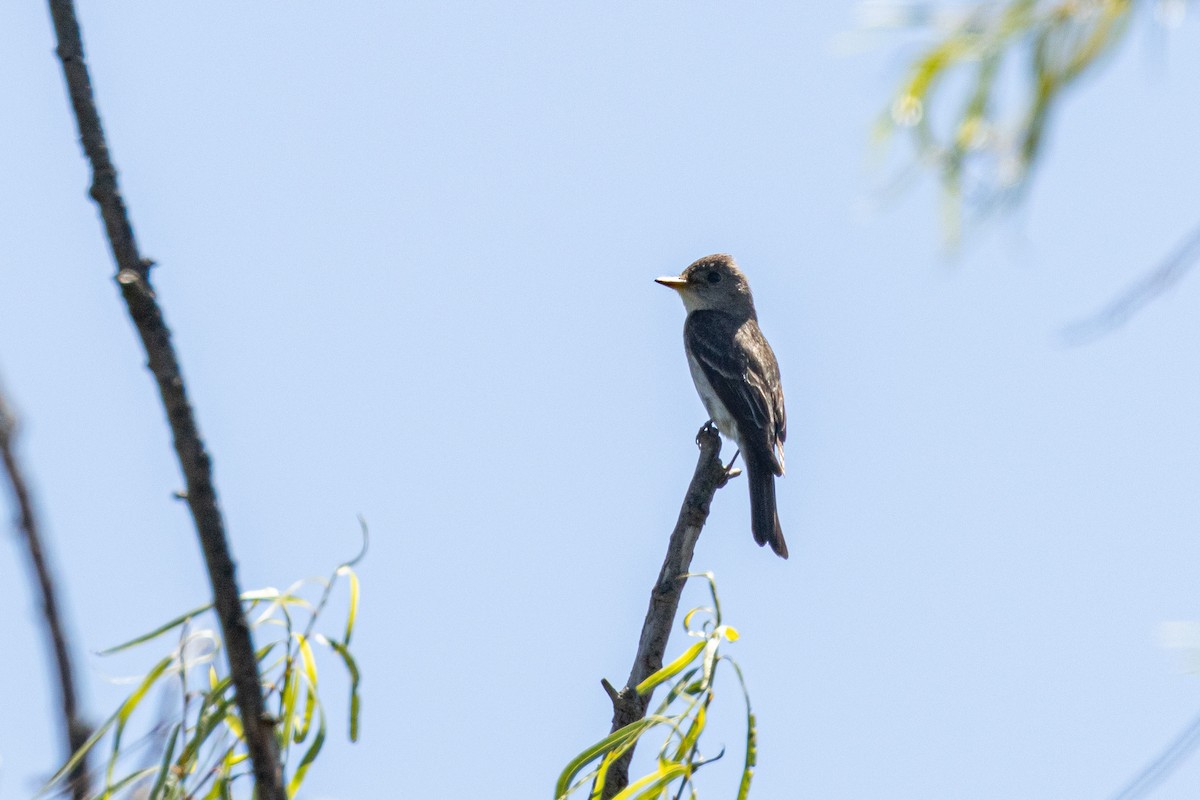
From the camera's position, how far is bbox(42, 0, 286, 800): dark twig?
48.8 inches

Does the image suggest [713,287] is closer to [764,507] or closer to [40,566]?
[764,507]

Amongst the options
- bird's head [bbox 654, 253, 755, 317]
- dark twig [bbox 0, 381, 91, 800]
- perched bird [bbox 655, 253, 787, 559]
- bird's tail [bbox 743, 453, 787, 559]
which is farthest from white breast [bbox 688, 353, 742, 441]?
dark twig [bbox 0, 381, 91, 800]

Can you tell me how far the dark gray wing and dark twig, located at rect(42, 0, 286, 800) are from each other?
20.9 feet

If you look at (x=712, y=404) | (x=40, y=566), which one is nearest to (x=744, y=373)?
(x=712, y=404)

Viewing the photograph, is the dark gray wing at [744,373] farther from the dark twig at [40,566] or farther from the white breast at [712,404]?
the dark twig at [40,566]

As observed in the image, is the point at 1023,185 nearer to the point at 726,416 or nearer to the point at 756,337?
the point at 726,416

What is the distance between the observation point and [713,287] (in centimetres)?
927

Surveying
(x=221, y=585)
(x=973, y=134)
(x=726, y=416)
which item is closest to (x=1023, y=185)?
(x=973, y=134)

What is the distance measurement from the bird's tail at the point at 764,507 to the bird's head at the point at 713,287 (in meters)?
1.94

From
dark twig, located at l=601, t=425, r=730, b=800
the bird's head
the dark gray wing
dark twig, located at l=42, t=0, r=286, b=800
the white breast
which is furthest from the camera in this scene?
the bird's head

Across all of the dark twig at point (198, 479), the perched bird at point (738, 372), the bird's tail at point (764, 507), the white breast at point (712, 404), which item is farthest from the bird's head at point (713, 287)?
the dark twig at point (198, 479)

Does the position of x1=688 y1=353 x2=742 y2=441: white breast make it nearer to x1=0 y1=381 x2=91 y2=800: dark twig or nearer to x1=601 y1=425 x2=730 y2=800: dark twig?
x1=601 y1=425 x2=730 y2=800: dark twig

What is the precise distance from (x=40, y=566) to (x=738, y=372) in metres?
7.20

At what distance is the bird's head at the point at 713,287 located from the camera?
922cm
